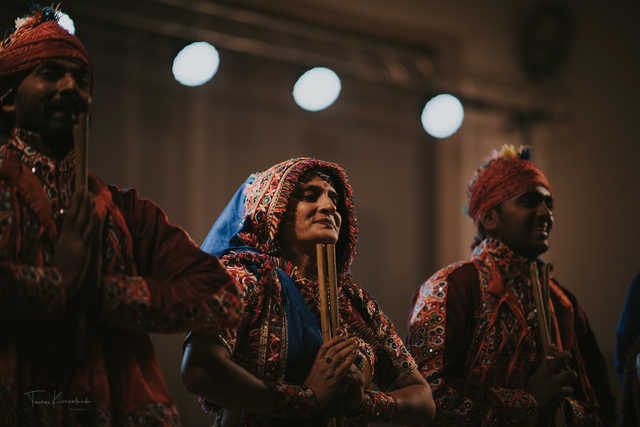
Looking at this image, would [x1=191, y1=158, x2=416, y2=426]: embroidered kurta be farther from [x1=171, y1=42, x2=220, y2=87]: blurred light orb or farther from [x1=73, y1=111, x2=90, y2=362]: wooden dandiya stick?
[x1=171, y1=42, x2=220, y2=87]: blurred light orb

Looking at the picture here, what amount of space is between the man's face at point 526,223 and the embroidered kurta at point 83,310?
4.78 ft

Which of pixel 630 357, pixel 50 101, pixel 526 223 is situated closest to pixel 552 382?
pixel 630 357

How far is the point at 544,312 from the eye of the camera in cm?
275

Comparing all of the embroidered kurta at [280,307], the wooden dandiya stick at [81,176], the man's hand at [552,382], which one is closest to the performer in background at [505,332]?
the man's hand at [552,382]

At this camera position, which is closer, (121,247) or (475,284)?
(121,247)

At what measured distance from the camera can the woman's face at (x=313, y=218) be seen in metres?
2.45

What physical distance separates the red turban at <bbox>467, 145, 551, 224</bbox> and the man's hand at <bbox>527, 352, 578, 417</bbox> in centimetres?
69

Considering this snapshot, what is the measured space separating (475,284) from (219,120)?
2284 mm

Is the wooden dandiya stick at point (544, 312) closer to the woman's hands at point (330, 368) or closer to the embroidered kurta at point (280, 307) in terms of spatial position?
the embroidered kurta at point (280, 307)

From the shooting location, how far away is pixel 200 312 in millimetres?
1841

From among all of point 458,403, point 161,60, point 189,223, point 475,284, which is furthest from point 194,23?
point 458,403

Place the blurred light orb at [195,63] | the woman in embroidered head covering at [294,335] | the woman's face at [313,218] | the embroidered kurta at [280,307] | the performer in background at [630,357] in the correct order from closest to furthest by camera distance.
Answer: the woman in embroidered head covering at [294,335] → the embroidered kurta at [280,307] → the woman's face at [313,218] → the performer in background at [630,357] → the blurred light orb at [195,63]

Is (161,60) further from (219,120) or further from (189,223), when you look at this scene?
(189,223)

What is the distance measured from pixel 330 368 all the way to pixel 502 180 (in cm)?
134
